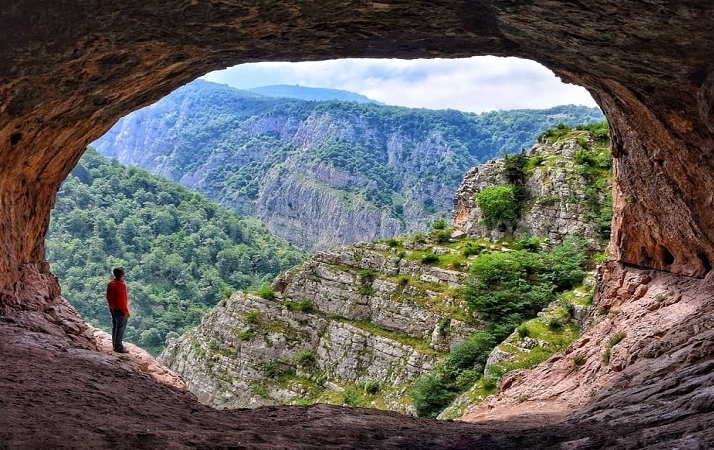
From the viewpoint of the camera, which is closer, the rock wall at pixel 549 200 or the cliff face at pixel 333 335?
the cliff face at pixel 333 335

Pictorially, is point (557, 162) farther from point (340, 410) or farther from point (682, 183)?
point (340, 410)

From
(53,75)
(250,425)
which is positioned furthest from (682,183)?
(53,75)

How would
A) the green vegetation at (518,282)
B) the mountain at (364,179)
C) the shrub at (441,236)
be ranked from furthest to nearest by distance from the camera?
the mountain at (364,179) → the shrub at (441,236) → the green vegetation at (518,282)

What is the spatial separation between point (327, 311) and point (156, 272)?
58.3 meters

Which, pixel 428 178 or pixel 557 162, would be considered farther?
pixel 428 178

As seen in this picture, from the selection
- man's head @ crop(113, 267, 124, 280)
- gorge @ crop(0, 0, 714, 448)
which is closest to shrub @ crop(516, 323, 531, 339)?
gorge @ crop(0, 0, 714, 448)

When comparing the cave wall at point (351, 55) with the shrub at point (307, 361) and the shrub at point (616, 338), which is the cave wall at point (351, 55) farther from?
the shrub at point (307, 361)

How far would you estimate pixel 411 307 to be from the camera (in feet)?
95.7

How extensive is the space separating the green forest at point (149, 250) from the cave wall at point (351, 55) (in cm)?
5620

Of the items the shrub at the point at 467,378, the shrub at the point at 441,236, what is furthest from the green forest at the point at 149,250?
the shrub at the point at 467,378

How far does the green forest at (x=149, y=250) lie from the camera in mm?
72438

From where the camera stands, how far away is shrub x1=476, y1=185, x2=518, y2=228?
3425 cm

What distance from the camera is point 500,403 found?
15.2 metres

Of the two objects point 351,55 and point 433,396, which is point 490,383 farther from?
point 351,55
